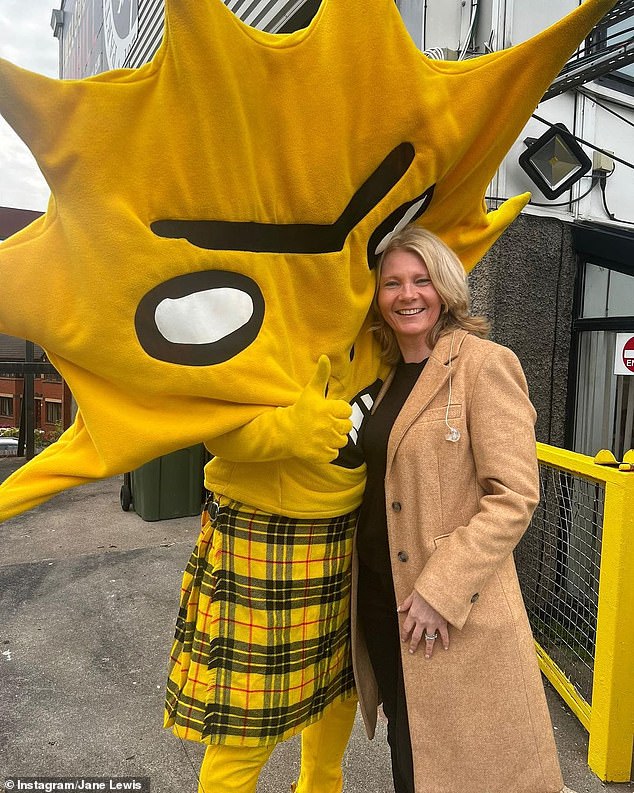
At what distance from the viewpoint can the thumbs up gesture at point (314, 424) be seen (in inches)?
54.4

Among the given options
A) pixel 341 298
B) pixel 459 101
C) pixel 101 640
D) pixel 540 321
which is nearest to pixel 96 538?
pixel 101 640

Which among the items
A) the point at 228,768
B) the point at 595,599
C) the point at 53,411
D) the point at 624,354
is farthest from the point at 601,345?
the point at 53,411

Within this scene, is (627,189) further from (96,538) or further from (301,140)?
(96,538)

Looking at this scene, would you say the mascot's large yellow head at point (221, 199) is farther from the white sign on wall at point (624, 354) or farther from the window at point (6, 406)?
the window at point (6, 406)

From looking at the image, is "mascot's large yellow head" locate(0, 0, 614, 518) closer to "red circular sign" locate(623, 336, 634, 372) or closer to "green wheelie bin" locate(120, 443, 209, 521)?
"red circular sign" locate(623, 336, 634, 372)

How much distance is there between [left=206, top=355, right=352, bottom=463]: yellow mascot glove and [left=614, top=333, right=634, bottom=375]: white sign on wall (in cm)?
254

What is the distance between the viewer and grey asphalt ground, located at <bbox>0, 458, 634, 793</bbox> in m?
2.30

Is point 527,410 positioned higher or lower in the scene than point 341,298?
lower

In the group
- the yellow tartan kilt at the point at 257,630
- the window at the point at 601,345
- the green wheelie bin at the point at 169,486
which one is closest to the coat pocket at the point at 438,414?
the yellow tartan kilt at the point at 257,630

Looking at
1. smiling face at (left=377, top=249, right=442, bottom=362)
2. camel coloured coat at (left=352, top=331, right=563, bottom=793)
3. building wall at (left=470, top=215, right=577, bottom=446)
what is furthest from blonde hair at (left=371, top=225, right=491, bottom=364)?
building wall at (left=470, top=215, right=577, bottom=446)

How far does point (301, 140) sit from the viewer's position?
1354 mm

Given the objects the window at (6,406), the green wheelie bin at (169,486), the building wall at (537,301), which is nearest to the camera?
the building wall at (537,301)

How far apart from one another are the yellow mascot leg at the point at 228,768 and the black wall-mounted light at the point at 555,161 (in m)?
3.19

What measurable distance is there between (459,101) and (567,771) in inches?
97.6
